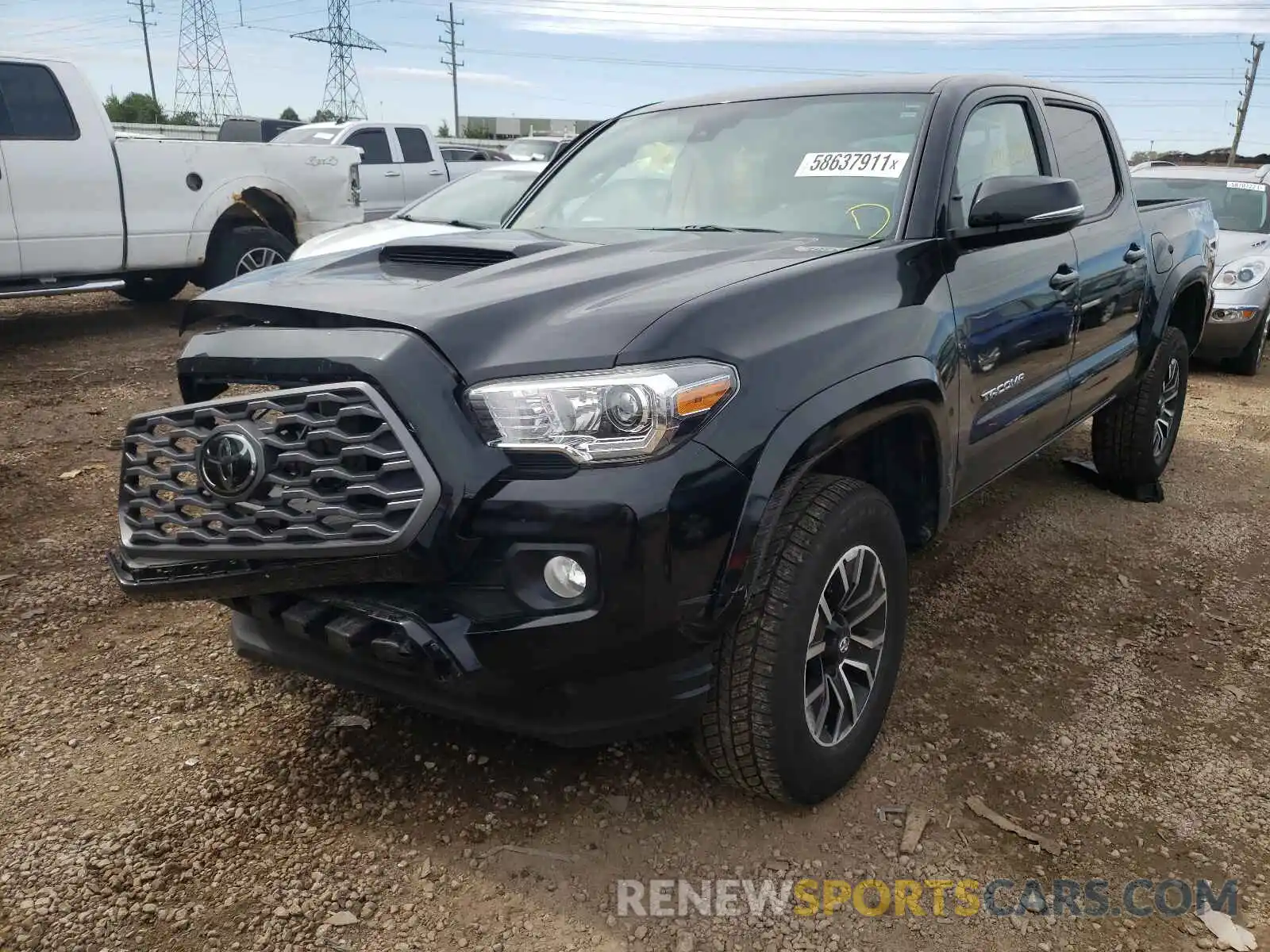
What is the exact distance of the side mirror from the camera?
110 inches

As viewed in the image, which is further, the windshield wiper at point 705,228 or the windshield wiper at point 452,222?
the windshield wiper at point 452,222

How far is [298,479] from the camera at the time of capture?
2.08 m

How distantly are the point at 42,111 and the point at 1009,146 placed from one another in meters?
7.08

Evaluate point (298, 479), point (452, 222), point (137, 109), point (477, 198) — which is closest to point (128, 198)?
point (452, 222)

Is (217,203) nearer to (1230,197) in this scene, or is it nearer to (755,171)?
(755,171)

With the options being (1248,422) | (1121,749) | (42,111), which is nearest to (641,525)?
(1121,749)

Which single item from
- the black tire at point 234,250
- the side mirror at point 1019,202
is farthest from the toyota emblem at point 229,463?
the black tire at point 234,250

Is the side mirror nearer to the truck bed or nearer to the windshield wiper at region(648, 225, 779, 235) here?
the windshield wiper at region(648, 225, 779, 235)

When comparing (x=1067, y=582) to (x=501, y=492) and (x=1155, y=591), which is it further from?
(x=501, y=492)

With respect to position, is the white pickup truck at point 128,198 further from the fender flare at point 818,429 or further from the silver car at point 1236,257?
the silver car at point 1236,257

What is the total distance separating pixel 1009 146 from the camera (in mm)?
3525

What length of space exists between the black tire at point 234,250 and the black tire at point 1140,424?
22.3ft

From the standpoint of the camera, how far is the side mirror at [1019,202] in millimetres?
2797

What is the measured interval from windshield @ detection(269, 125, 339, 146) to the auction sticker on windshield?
1178 cm
